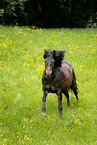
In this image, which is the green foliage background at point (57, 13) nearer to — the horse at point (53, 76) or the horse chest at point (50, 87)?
the horse at point (53, 76)

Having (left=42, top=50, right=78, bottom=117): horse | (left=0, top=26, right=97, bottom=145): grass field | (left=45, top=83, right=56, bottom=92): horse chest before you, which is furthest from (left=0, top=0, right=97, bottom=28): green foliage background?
(left=45, top=83, right=56, bottom=92): horse chest

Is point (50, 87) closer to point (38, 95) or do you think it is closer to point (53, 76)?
point (53, 76)

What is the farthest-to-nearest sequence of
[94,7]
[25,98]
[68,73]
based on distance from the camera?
1. [94,7]
2. [25,98]
3. [68,73]

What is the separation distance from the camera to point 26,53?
617 inches

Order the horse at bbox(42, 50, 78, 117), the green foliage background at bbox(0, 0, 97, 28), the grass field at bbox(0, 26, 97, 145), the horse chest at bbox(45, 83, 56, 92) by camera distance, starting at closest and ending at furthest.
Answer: the horse at bbox(42, 50, 78, 117) < the grass field at bbox(0, 26, 97, 145) < the horse chest at bbox(45, 83, 56, 92) < the green foliage background at bbox(0, 0, 97, 28)

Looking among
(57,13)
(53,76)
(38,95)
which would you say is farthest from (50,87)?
(57,13)

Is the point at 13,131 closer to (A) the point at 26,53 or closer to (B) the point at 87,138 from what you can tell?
(B) the point at 87,138

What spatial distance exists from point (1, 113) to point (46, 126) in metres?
2.12

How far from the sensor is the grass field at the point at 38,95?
667 centimetres

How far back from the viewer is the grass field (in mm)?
6668

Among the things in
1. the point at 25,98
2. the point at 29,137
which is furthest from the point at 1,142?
the point at 25,98

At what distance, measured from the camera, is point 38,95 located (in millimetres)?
10141

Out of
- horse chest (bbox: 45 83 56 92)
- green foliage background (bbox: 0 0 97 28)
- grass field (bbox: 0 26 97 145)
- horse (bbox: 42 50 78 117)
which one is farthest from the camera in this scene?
green foliage background (bbox: 0 0 97 28)

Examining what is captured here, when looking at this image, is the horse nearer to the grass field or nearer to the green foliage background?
the grass field
